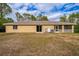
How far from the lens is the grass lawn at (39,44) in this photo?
6.48 metres

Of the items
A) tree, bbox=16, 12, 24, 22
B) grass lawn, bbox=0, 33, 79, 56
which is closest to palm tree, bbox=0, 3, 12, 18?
tree, bbox=16, 12, 24, 22

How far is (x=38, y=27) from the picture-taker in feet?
21.3

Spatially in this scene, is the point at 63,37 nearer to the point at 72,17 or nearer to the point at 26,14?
Answer: the point at 72,17

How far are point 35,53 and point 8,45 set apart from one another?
55 centimetres

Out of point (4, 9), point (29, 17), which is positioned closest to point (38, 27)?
point (29, 17)

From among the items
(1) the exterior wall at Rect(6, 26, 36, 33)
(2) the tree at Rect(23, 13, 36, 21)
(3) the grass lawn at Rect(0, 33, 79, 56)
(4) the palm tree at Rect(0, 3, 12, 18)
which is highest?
(4) the palm tree at Rect(0, 3, 12, 18)

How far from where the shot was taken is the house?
645 centimetres

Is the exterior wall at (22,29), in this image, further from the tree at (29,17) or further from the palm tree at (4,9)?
the palm tree at (4,9)

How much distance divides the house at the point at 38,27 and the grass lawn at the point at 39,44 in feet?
0.26

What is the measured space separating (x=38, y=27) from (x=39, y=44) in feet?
1.10

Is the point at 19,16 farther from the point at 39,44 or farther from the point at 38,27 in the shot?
the point at 39,44

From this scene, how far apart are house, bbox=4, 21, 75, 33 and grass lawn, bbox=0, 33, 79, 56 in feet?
0.26

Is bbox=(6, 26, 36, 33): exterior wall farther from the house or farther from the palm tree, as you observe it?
the palm tree

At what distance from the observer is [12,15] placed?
648 centimetres
